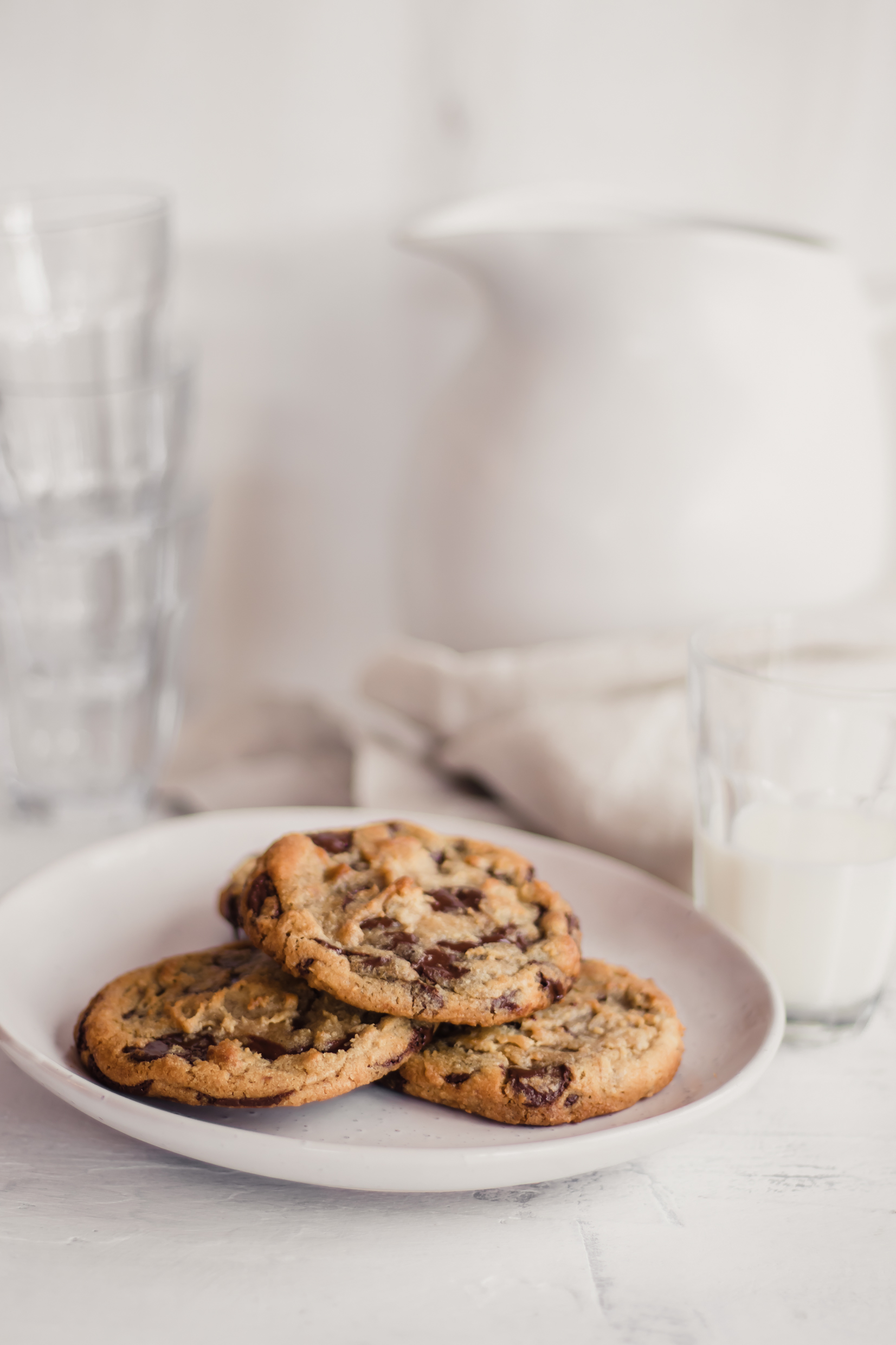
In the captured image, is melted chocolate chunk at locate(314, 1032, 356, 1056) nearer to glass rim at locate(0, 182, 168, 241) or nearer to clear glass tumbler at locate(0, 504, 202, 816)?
clear glass tumbler at locate(0, 504, 202, 816)

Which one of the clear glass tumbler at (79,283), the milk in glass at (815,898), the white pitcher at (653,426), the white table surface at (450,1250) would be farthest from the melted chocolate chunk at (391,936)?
the clear glass tumbler at (79,283)

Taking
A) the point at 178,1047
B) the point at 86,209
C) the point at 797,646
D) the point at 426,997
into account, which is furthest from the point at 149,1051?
the point at 86,209

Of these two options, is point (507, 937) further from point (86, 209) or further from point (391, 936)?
point (86, 209)

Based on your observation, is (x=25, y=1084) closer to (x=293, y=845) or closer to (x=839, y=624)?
(x=293, y=845)

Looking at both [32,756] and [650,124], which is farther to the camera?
[650,124]

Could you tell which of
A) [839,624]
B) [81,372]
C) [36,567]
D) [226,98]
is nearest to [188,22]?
[226,98]

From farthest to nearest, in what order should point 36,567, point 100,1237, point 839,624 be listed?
point 36,567, point 839,624, point 100,1237
